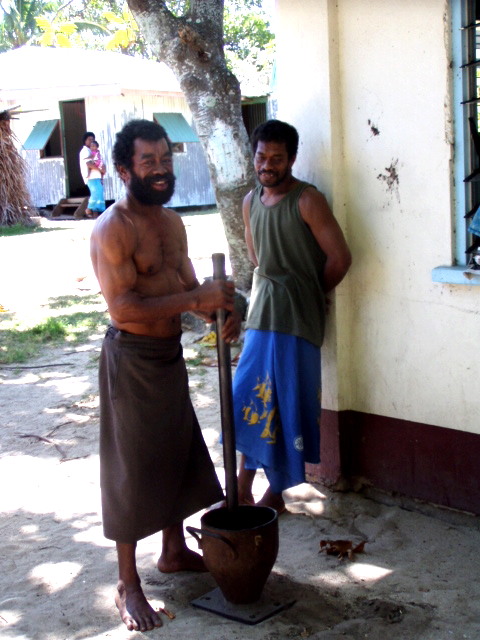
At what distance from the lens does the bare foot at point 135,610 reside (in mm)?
3164

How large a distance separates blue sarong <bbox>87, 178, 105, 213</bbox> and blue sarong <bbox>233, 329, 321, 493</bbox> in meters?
13.3

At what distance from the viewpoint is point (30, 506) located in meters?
4.59

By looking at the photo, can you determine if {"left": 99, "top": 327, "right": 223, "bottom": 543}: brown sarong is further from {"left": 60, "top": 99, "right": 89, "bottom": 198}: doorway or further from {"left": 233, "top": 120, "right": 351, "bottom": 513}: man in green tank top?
{"left": 60, "top": 99, "right": 89, "bottom": 198}: doorway

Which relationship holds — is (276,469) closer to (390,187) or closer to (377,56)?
(390,187)

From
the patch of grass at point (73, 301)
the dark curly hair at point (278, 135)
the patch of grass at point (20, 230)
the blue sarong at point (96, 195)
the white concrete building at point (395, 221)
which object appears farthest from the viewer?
the blue sarong at point (96, 195)

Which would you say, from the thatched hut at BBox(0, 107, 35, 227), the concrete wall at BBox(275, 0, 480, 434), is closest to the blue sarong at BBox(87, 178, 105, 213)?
the thatched hut at BBox(0, 107, 35, 227)

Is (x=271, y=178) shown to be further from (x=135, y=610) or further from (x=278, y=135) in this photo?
(x=135, y=610)

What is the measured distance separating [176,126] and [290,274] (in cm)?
1659

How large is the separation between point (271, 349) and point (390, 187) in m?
0.96

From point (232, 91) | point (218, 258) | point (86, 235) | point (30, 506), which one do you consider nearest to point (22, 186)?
point (86, 235)

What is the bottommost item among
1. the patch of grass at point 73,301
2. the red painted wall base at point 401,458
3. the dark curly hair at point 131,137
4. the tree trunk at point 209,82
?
the red painted wall base at point 401,458

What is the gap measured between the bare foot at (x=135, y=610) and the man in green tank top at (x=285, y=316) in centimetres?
92

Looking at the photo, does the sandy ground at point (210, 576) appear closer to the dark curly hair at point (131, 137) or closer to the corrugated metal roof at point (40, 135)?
the dark curly hair at point (131, 137)

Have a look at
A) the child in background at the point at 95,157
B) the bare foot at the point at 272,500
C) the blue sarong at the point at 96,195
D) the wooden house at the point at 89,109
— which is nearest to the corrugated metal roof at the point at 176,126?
the wooden house at the point at 89,109
